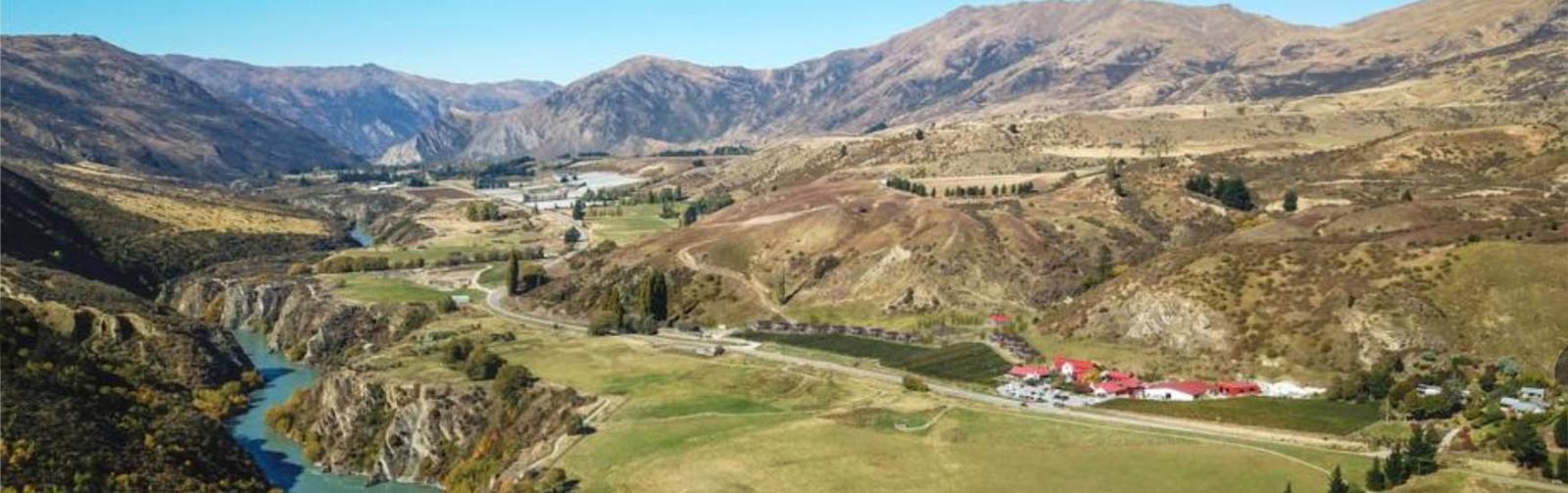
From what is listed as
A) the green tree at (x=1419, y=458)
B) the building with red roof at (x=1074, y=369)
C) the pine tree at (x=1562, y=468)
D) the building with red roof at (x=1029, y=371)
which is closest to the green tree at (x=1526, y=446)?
the pine tree at (x=1562, y=468)

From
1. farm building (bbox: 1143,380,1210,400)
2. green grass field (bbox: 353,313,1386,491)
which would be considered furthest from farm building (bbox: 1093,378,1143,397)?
green grass field (bbox: 353,313,1386,491)

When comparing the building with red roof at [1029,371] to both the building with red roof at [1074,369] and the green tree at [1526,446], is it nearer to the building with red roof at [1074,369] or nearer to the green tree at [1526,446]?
the building with red roof at [1074,369]

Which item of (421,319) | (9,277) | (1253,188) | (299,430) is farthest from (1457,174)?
(9,277)

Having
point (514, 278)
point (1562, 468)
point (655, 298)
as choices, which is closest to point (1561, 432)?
point (1562, 468)

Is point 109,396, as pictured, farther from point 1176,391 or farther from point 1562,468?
point 1562,468

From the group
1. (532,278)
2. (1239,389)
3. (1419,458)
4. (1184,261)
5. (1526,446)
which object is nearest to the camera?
(1419,458)

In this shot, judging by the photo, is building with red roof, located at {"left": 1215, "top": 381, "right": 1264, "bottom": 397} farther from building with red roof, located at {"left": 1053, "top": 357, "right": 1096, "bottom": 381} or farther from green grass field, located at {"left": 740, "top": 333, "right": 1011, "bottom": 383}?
green grass field, located at {"left": 740, "top": 333, "right": 1011, "bottom": 383}
